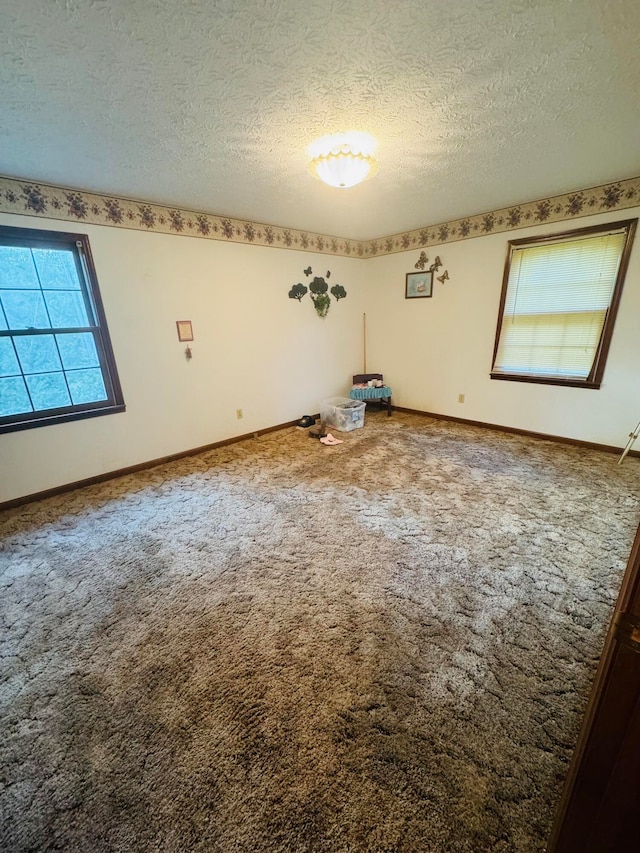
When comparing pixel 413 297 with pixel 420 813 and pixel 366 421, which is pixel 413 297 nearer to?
pixel 366 421

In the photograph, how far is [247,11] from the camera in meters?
1.12

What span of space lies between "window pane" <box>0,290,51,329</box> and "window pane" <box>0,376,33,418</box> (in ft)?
1.36

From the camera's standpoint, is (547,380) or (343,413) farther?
(343,413)

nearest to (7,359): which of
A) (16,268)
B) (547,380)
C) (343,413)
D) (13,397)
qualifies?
(13,397)

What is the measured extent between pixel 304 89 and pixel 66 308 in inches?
94.2

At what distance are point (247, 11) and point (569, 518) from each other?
3030 mm

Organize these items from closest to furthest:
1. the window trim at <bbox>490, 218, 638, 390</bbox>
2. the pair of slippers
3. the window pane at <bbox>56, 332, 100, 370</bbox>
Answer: the window pane at <bbox>56, 332, 100, 370</bbox> → the window trim at <bbox>490, 218, 638, 390</bbox> → the pair of slippers

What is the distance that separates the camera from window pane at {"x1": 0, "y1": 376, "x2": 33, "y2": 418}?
249cm

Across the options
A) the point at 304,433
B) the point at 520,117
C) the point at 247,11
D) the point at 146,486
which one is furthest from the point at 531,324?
the point at 146,486

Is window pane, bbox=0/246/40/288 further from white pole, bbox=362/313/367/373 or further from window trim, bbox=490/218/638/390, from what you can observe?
window trim, bbox=490/218/638/390

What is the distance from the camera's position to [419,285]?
417cm

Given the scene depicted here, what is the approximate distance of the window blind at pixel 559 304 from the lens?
9.73 ft

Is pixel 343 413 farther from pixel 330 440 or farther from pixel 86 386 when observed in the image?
pixel 86 386

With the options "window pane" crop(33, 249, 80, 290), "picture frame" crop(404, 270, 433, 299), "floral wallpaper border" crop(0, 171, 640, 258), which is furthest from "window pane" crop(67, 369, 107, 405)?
"picture frame" crop(404, 270, 433, 299)
